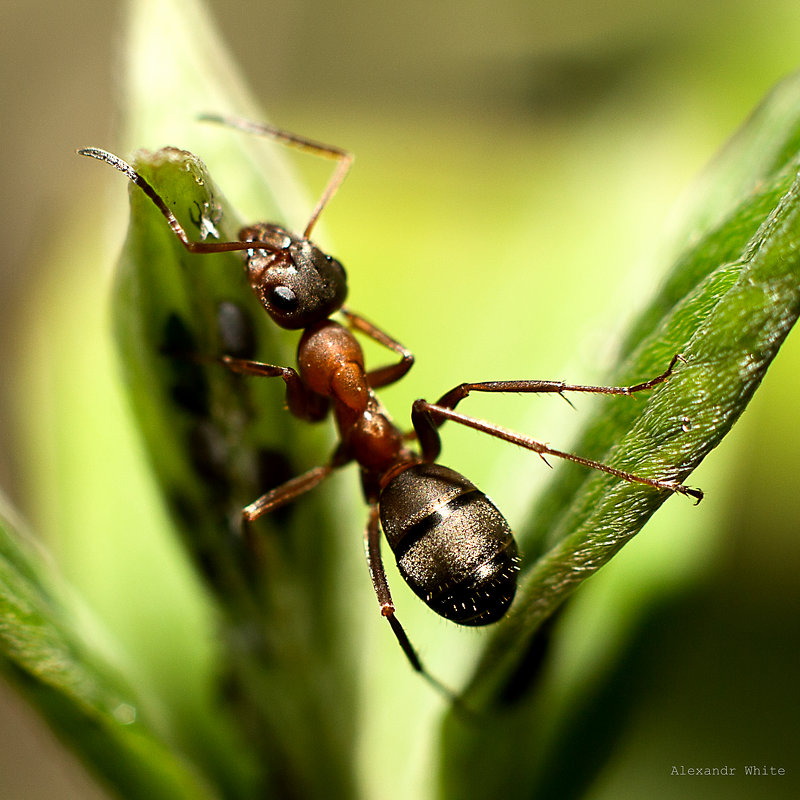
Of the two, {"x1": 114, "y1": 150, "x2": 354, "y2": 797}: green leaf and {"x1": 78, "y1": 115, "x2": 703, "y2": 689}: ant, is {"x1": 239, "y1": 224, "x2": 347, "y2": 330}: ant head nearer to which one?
{"x1": 78, "y1": 115, "x2": 703, "y2": 689}: ant

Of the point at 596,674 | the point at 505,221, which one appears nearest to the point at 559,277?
the point at 505,221

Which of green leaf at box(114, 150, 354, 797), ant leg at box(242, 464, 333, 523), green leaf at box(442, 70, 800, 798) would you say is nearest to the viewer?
green leaf at box(442, 70, 800, 798)

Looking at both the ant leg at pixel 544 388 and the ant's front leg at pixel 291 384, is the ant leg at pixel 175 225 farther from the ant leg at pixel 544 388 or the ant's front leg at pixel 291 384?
the ant leg at pixel 544 388

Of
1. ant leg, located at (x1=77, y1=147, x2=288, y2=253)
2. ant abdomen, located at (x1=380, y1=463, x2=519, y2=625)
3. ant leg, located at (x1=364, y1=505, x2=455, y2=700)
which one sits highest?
ant leg, located at (x1=77, y1=147, x2=288, y2=253)

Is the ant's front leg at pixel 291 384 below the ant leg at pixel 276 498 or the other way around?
the other way around

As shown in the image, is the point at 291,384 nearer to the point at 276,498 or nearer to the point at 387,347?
the point at 276,498

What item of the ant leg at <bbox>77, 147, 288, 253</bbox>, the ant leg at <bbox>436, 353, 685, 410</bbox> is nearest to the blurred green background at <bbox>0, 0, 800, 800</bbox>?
the ant leg at <bbox>436, 353, 685, 410</bbox>

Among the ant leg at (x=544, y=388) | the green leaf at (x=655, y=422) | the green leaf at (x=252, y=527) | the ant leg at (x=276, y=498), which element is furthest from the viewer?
the ant leg at (x=276, y=498)

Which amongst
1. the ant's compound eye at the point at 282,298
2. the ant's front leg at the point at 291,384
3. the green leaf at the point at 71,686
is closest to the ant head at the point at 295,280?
the ant's compound eye at the point at 282,298

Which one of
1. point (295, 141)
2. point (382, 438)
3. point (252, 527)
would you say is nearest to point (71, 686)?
point (252, 527)
